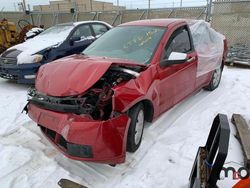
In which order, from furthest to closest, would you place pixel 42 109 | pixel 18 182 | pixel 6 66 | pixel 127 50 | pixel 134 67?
pixel 6 66
pixel 127 50
pixel 134 67
pixel 42 109
pixel 18 182

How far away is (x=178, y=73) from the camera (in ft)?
14.0

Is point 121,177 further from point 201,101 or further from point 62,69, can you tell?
point 201,101

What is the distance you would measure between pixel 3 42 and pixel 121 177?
28.9ft

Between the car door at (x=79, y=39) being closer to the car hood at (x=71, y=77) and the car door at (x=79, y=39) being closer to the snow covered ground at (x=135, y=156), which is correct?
the snow covered ground at (x=135, y=156)

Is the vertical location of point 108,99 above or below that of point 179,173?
above

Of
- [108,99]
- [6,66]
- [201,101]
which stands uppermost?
[108,99]

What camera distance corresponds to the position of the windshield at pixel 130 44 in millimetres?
3961

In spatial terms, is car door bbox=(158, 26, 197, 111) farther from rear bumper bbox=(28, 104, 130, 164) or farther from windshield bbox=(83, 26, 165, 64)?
rear bumper bbox=(28, 104, 130, 164)

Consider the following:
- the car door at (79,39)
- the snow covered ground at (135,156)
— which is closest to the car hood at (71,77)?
the snow covered ground at (135,156)

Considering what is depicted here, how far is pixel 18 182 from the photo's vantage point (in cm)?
301

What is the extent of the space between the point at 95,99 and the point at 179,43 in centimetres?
213

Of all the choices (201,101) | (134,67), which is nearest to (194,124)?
(201,101)

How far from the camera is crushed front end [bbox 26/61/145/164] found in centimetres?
278

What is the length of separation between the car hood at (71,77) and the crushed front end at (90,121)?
0.07 metres
